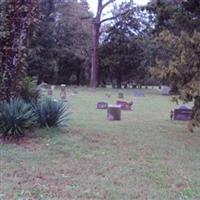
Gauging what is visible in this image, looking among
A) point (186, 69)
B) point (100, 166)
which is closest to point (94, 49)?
point (186, 69)

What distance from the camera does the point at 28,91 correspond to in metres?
11.6

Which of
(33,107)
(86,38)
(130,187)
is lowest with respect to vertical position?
(130,187)

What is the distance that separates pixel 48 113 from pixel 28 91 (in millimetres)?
1348

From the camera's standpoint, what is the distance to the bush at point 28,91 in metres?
11.5

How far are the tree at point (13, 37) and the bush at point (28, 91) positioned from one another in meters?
1.13

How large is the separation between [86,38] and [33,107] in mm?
40091

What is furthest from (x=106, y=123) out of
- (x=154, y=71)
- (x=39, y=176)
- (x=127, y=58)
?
(x=127, y=58)

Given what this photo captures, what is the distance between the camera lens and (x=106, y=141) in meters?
9.91

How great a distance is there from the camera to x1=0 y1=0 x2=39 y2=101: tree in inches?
400

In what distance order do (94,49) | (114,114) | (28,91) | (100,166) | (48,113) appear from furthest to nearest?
1. (94,49)
2. (114,114)
3. (28,91)
4. (48,113)
5. (100,166)

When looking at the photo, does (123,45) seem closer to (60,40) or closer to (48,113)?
(60,40)

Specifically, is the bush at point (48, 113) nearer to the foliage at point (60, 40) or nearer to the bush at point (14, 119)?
the bush at point (14, 119)

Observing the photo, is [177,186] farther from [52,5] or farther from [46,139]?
[52,5]

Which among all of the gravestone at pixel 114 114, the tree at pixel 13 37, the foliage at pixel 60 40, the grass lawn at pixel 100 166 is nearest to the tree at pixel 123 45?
the foliage at pixel 60 40
